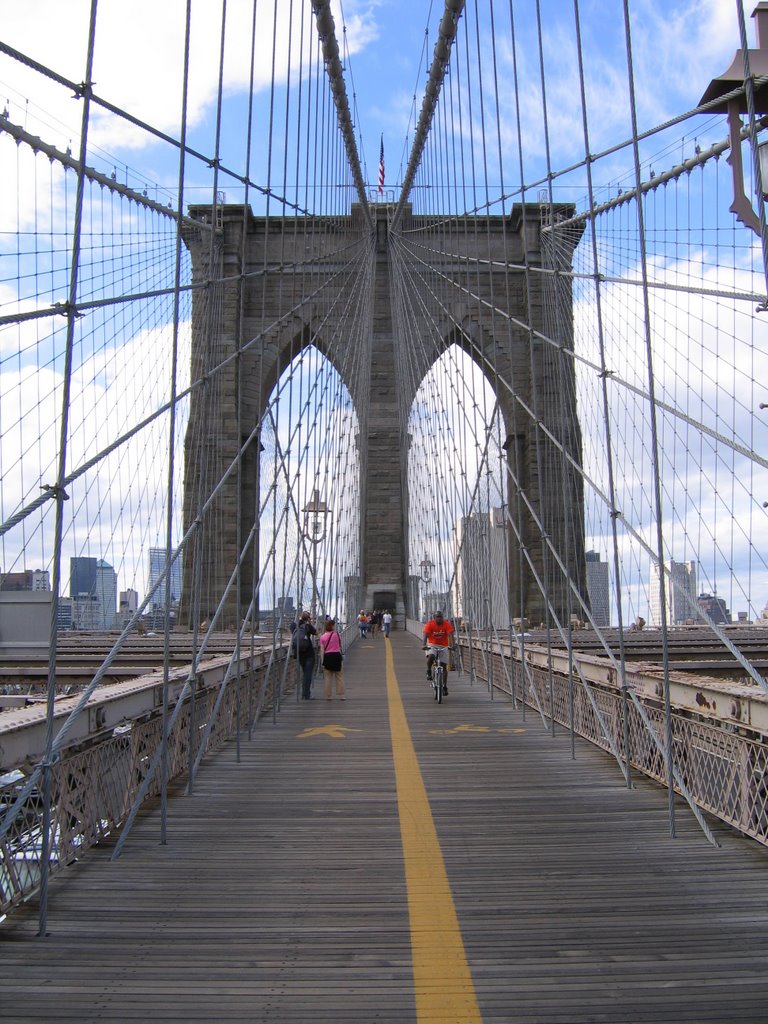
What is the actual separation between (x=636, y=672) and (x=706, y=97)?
19.1 feet

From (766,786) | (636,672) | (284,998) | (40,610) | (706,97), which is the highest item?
(706,97)

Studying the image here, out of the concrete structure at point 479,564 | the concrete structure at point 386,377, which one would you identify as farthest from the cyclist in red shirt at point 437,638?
the concrete structure at point 386,377

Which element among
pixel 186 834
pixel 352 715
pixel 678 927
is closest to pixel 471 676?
pixel 352 715

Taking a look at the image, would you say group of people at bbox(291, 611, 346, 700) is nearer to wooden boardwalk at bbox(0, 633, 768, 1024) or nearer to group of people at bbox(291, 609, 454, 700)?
group of people at bbox(291, 609, 454, 700)

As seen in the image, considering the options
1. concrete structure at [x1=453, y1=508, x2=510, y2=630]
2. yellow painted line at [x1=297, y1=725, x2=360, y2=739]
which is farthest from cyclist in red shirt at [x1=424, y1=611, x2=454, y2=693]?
yellow painted line at [x1=297, y1=725, x2=360, y2=739]

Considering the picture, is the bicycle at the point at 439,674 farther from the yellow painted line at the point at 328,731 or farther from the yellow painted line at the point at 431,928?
the yellow painted line at the point at 431,928

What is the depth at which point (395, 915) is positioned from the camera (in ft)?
8.89

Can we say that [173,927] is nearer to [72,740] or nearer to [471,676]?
[72,740]

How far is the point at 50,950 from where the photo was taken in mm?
2434

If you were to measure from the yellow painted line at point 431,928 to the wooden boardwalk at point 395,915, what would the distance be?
10 millimetres

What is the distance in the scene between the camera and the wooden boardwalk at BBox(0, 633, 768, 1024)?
2.11 meters

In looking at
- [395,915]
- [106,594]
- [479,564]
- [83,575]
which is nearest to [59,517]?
[395,915]

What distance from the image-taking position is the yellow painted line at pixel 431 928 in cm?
209

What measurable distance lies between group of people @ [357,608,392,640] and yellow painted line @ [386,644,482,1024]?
2206 cm
